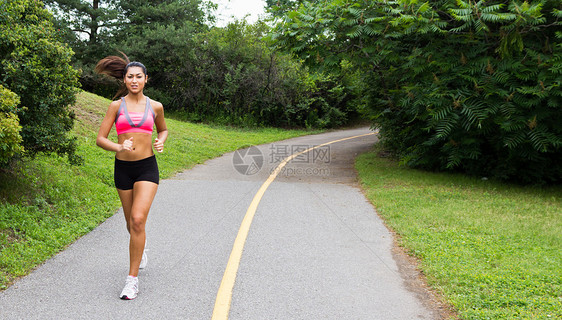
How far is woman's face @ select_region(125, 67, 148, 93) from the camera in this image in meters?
4.43

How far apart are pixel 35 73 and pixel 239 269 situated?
420cm

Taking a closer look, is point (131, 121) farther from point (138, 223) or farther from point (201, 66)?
point (201, 66)

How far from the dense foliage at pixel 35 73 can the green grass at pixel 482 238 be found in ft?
18.3

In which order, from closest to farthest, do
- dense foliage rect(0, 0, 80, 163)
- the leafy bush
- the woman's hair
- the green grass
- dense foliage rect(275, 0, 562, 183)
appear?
the green grass
the woman's hair
the leafy bush
dense foliage rect(0, 0, 80, 163)
dense foliage rect(275, 0, 562, 183)

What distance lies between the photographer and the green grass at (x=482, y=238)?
4.20 m

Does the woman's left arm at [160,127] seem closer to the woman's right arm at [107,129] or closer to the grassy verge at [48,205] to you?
the woman's right arm at [107,129]

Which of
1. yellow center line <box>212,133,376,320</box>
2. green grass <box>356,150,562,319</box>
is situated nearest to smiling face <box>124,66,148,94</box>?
yellow center line <box>212,133,376,320</box>

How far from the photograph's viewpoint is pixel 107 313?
12.5 feet

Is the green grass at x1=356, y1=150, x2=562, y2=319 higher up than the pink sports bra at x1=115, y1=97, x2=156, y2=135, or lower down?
lower down

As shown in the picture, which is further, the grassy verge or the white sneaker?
the grassy verge

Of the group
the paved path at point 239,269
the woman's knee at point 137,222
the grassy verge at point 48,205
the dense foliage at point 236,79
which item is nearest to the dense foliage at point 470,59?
the paved path at point 239,269

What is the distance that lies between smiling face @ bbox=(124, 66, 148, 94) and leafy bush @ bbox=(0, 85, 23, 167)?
1790 mm

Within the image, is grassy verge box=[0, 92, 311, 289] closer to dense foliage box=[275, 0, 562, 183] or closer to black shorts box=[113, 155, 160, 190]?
black shorts box=[113, 155, 160, 190]

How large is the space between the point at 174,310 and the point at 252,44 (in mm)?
28981
